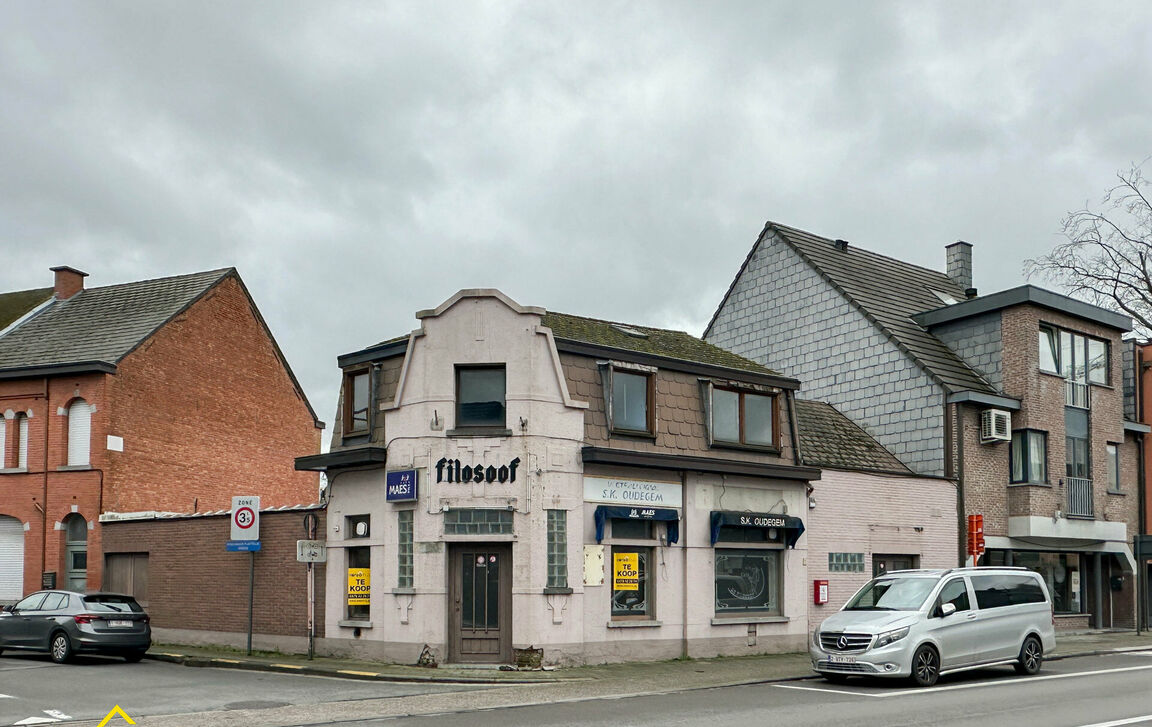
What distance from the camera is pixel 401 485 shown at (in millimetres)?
20500

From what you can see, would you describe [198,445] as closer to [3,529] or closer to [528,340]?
[3,529]

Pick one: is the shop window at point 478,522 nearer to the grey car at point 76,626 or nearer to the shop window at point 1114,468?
the grey car at point 76,626

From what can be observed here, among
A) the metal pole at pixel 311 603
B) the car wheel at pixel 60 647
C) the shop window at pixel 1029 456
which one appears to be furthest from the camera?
the shop window at pixel 1029 456

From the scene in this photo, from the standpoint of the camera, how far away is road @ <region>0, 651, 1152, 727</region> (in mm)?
13523

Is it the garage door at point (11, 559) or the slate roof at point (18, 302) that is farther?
the slate roof at point (18, 302)

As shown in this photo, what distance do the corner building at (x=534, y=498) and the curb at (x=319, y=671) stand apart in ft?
4.32

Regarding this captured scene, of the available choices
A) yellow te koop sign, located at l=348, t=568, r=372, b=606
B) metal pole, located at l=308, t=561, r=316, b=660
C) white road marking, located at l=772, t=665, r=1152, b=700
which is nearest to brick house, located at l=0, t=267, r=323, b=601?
metal pole, located at l=308, t=561, r=316, b=660

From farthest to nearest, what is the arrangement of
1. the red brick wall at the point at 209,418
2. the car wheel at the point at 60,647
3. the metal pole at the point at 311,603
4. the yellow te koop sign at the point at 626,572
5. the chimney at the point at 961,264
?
1. the chimney at the point at 961,264
2. the red brick wall at the point at 209,418
3. the metal pole at the point at 311,603
4. the car wheel at the point at 60,647
5. the yellow te koop sign at the point at 626,572

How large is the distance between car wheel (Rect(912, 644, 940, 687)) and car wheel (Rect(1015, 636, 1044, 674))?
2531 millimetres

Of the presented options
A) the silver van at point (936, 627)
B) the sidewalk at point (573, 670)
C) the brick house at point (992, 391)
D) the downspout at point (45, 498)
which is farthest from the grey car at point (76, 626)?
the brick house at point (992, 391)

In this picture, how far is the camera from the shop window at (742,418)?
23.1 m

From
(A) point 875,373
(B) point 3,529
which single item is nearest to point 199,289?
(B) point 3,529

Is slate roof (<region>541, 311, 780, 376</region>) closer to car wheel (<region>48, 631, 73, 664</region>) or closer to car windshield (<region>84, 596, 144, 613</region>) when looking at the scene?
car windshield (<region>84, 596, 144, 613</region>)

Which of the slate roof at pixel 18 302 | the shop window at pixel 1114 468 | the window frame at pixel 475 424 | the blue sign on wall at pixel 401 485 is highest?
the slate roof at pixel 18 302
